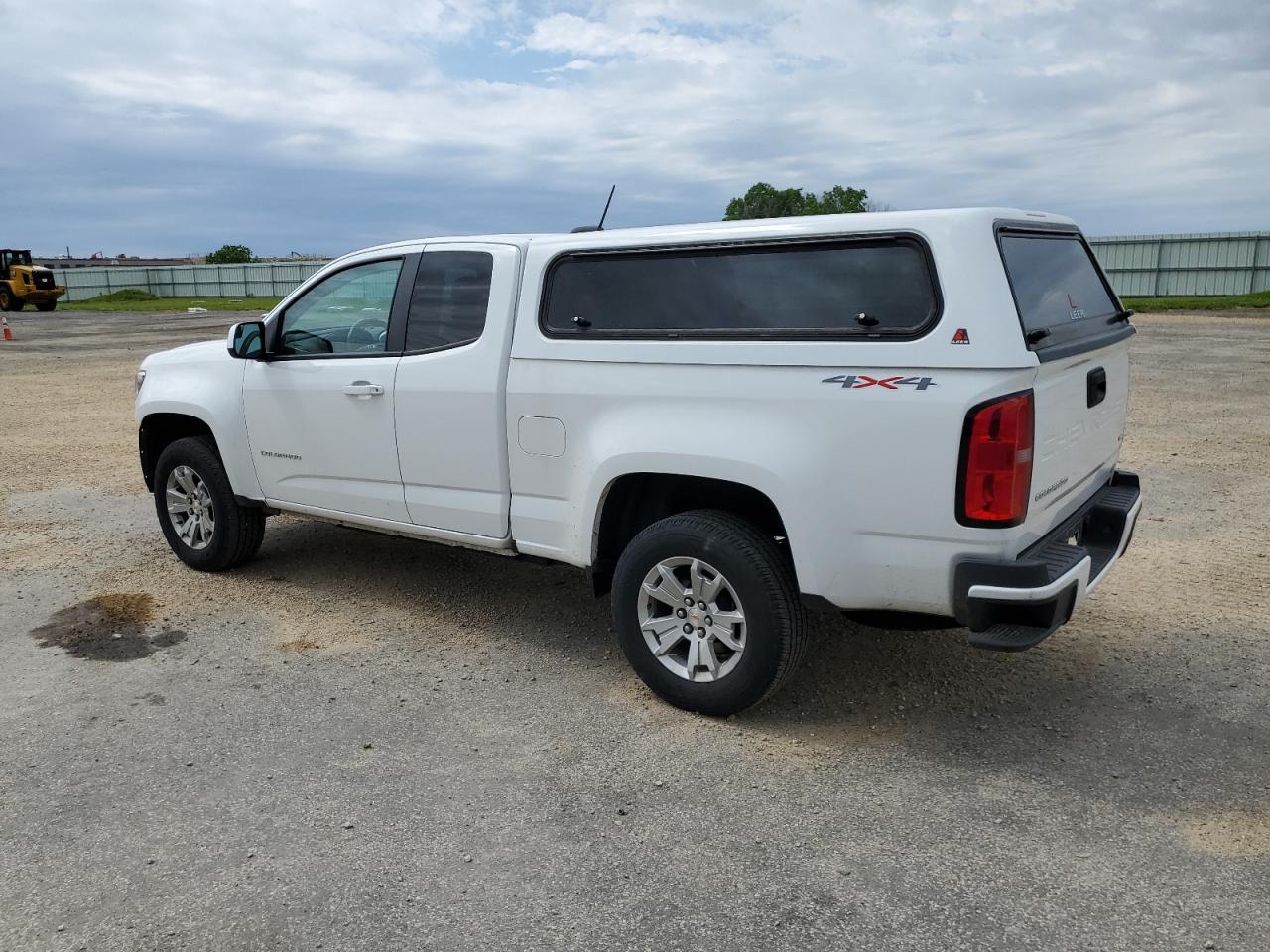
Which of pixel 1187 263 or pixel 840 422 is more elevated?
pixel 1187 263

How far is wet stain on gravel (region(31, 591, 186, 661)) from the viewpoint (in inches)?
204

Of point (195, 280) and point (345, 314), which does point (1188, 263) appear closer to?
point (345, 314)

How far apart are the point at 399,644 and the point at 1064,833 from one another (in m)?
3.13

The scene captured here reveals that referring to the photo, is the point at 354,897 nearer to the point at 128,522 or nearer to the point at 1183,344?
the point at 128,522

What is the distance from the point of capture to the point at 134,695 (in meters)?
4.64

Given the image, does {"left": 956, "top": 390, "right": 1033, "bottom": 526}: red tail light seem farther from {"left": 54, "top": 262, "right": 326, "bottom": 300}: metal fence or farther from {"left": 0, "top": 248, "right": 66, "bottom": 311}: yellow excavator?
{"left": 54, "top": 262, "right": 326, "bottom": 300}: metal fence

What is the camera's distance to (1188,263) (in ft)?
117

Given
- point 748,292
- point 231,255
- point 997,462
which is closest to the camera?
point 997,462

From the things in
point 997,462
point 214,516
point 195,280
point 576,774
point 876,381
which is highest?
point 195,280

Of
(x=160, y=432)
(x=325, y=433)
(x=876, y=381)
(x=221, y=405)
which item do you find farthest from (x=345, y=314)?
(x=876, y=381)

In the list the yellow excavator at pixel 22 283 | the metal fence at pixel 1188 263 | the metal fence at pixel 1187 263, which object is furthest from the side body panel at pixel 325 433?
the yellow excavator at pixel 22 283

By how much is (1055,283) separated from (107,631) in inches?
189

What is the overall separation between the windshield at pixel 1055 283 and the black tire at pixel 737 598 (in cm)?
126

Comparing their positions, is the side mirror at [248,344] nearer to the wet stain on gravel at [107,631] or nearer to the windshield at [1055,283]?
the wet stain on gravel at [107,631]
